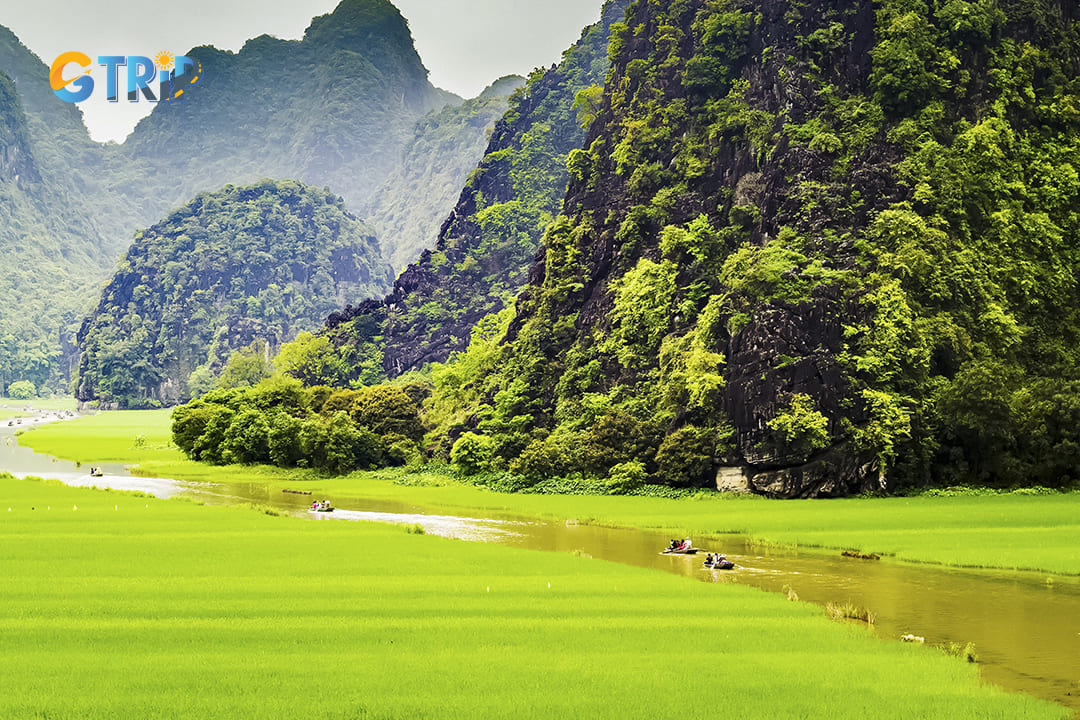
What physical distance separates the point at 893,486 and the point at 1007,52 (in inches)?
Answer: 1480

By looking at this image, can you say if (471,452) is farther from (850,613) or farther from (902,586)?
(850,613)

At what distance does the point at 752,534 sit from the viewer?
43.4 metres

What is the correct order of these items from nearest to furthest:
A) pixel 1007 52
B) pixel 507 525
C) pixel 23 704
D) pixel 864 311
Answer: pixel 23 704
pixel 507 525
pixel 864 311
pixel 1007 52

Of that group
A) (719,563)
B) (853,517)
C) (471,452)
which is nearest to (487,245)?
(471,452)

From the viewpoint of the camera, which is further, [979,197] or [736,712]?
[979,197]

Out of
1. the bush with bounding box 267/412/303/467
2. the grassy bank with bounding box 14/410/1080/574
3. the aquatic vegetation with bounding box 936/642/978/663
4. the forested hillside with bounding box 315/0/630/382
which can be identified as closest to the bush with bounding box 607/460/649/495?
the grassy bank with bounding box 14/410/1080/574

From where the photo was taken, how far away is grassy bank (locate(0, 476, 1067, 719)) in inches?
668

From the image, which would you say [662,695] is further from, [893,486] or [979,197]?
[979,197]

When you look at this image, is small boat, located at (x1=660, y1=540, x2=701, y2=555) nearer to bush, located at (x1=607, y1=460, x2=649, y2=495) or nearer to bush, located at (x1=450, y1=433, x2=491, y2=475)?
bush, located at (x1=607, y1=460, x2=649, y2=495)

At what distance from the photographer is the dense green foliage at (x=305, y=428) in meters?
83.1

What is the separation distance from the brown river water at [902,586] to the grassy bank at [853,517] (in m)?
1.71

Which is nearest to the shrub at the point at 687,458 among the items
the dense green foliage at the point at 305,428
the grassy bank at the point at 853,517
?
the grassy bank at the point at 853,517

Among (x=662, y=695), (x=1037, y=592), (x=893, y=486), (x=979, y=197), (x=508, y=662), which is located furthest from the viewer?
(x=979, y=197)

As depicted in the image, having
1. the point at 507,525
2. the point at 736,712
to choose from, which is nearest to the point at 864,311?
the point at 507,525
